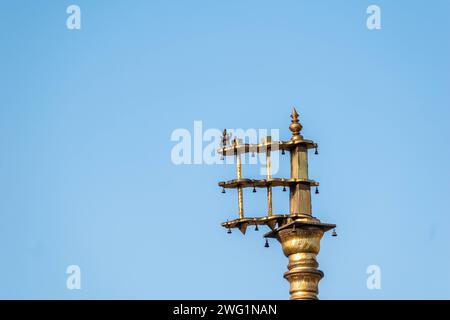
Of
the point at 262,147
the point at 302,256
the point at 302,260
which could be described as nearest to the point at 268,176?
the point at 262,147

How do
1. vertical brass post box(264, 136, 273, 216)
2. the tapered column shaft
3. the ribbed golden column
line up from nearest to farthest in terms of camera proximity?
1. the ribbed golden column
2. vertical brass post box(264, 136, 273, 216)
3. the tapered column shaft

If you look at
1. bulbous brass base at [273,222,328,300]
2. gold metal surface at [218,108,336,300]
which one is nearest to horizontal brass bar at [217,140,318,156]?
gold metal surface at [218,108,336,300]

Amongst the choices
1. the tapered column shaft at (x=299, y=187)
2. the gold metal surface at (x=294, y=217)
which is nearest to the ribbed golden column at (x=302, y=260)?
the gold metal surface at (x=294, y=217)

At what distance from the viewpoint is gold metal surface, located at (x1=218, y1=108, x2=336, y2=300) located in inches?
2205

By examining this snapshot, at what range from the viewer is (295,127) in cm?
5841

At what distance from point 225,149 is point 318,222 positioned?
4220 millimetres

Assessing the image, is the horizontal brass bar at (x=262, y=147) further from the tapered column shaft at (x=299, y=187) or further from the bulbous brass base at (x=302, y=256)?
the bulbous brass base at (x=302, y=256)

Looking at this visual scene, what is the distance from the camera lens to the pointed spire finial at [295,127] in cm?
5822

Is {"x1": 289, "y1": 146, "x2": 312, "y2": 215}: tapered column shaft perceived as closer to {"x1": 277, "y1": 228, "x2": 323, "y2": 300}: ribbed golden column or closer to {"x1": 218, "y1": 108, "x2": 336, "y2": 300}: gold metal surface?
{"x1": 218, "y1": 108, "x2": 336, "y2": 300}: gold metal surface

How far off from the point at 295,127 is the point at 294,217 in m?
3.31

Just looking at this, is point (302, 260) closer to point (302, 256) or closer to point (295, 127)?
point (302, 256)
